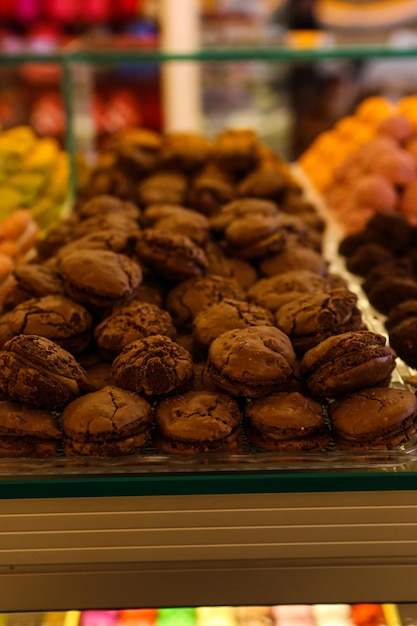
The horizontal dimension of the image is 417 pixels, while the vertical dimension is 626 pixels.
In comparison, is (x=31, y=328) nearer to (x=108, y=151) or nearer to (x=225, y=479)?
(x=225, y=479)

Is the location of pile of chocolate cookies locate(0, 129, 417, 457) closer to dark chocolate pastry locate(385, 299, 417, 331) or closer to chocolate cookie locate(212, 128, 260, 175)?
dark chocolate pastry locate(385, 299, 417, 331)

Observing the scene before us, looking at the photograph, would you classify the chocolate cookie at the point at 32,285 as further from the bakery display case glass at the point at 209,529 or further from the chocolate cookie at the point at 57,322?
the bakery display case glass at the point at 209,529

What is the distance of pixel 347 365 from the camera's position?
1025 mm

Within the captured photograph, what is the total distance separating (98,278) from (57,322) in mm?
108

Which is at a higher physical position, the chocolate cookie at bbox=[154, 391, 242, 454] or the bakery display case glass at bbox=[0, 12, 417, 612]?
the chocolate cookie at bbox=[154, 391, 242, 454]

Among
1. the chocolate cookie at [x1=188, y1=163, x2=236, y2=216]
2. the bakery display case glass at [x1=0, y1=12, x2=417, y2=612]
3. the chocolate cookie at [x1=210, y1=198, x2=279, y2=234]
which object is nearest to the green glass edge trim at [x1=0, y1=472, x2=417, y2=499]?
the bakery display case glass at [x1=0, y1=12, x2=417, y2=612]

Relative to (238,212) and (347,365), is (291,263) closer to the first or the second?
(238,212)

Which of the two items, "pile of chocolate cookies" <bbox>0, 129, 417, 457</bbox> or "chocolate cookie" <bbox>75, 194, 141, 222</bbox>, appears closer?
"pile of chocolate cookies" <bbox>0, 129, 417, 457</bbox>

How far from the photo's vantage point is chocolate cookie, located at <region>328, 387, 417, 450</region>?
987 mm

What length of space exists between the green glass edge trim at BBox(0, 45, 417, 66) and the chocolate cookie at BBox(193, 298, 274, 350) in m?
1.05

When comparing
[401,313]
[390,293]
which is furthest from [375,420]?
[390,293]

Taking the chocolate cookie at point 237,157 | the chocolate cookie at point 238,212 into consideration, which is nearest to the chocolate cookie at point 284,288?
the chocolate cookie at point 238,212

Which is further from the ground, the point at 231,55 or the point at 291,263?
the point at 231,55

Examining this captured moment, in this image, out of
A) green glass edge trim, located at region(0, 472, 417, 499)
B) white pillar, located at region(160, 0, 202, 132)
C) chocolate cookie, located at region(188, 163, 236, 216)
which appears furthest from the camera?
white pillar, located at region(160, 0, 202, 132)
